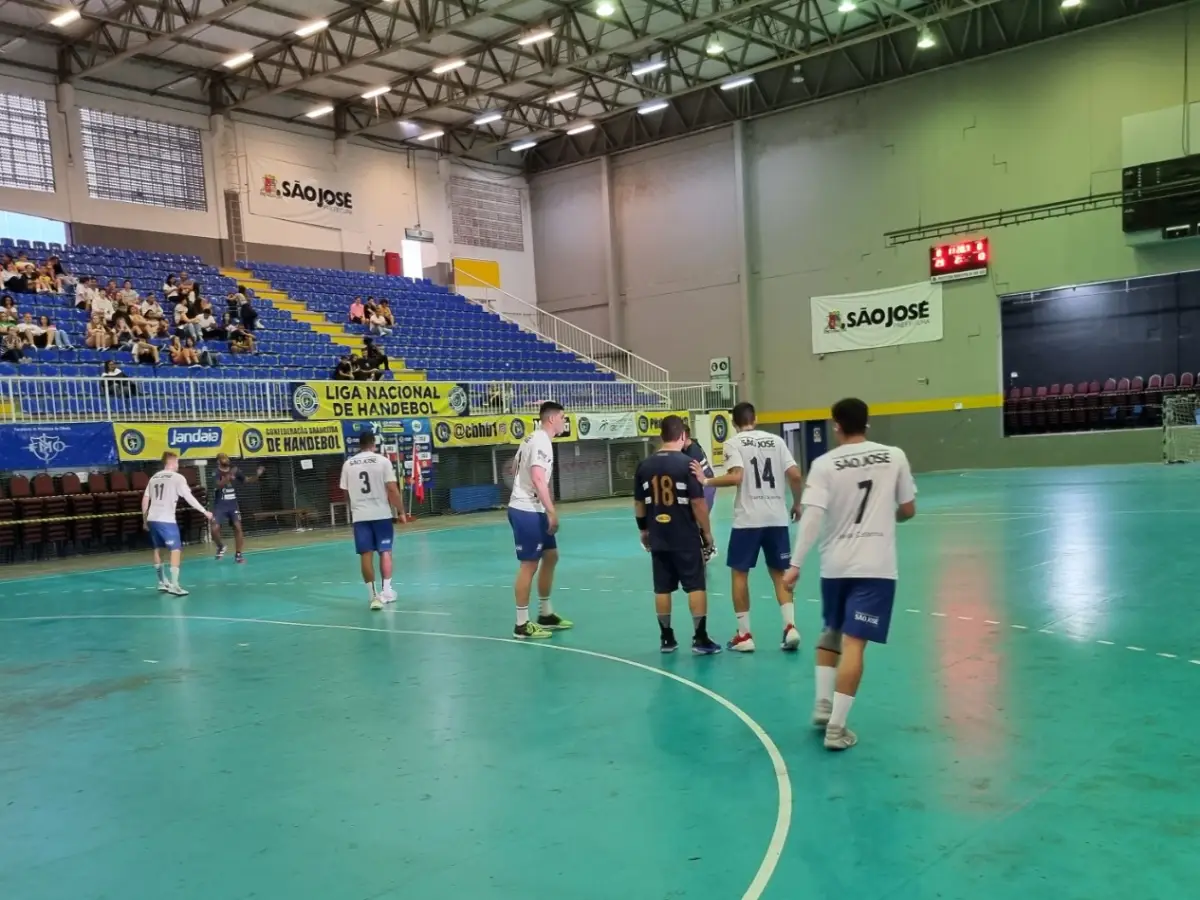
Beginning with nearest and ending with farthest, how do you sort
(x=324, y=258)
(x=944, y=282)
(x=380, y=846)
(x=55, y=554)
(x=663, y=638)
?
1. (x=380, y=846)
2. (x=663, y=638)
3. (x=55, y=554)
4. (x=944, y=282)
5. (x=324, y=258)

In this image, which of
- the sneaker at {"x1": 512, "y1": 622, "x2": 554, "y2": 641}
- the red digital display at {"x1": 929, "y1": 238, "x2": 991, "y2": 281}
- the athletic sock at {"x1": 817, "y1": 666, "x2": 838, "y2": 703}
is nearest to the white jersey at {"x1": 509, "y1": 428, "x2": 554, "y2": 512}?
the sneaker at {"x1": 512, "y1": 622, "x2": 554, "y2": 641}

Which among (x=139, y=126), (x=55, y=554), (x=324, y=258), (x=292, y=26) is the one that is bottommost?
(x=55, y=554)

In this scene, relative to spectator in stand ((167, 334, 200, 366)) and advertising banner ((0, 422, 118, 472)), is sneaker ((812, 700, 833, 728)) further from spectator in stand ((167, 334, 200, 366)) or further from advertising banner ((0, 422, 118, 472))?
spectator in stand ((167, 334, 200, 366))

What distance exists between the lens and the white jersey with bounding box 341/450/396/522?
998 cm

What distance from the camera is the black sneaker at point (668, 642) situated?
7.04 m

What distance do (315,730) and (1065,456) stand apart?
2674cm

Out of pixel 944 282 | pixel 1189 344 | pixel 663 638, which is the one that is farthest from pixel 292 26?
pixel 1189 344

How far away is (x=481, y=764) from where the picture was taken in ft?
15.7

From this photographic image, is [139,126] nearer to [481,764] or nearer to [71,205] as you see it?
[71,205]

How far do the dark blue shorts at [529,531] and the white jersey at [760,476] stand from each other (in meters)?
1.80

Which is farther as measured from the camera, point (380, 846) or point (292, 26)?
point (292, 26)

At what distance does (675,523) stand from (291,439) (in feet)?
51.5

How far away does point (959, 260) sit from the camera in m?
28.1

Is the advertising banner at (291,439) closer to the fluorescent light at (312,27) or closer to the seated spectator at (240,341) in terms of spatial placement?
the seated spectator at (240,341)
